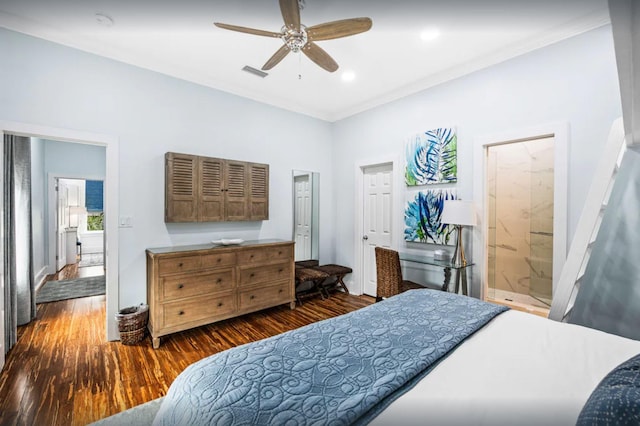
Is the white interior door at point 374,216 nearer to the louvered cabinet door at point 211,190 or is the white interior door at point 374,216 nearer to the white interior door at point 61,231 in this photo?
the louvered cabinet door at point 211,190

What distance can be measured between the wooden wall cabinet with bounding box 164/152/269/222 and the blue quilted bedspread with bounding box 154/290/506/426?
2310 mm

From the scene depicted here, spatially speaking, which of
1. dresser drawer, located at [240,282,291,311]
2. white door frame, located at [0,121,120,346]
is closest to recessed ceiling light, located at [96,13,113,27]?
white door frame, located at [0,121,120,346]

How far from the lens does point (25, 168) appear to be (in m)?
3.26

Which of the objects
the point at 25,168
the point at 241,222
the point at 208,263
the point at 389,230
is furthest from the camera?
the point at 389,230

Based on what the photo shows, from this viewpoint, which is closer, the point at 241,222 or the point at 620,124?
the point at 620,124

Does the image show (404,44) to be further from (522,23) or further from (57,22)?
(57,22)

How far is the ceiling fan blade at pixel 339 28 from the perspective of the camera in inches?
74.9

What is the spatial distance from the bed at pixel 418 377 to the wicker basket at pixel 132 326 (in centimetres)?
204

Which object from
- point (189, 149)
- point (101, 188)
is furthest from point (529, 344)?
point (101, 188)

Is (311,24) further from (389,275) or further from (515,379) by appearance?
(515,379)

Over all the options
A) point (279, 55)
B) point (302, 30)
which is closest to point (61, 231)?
point (279, 55)

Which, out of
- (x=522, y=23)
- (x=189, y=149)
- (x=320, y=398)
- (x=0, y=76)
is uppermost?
(x=522, y=23)

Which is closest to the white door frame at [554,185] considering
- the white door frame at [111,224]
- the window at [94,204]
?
the white door frame at [111,224]

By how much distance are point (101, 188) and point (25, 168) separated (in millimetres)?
5862
